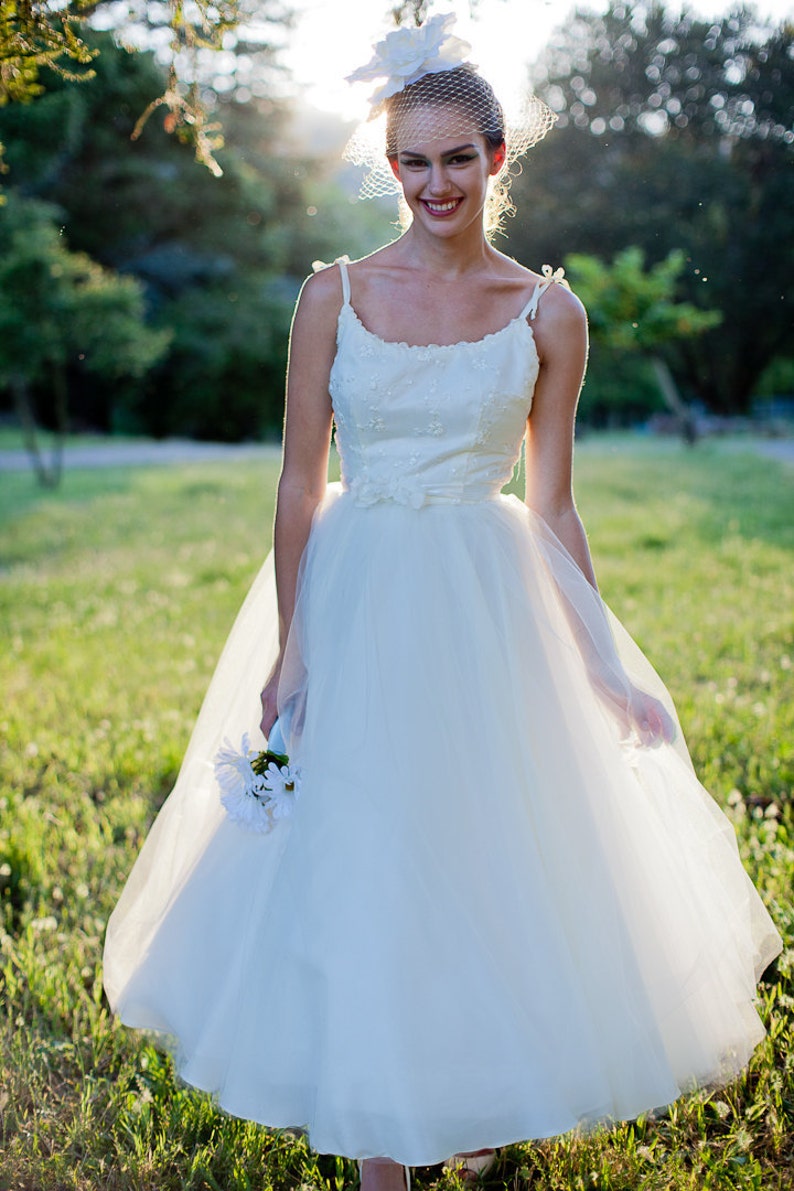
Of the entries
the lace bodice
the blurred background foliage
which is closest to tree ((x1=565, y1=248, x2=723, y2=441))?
the blurred background foliage

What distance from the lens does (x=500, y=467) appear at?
2.61m

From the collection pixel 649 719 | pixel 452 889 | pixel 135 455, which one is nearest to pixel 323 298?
pixel 649 719

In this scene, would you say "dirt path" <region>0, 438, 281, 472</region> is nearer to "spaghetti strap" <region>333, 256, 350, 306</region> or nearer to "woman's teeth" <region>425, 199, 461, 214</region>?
"spaghetti strap" <region>333, 256, 350, 306</region>

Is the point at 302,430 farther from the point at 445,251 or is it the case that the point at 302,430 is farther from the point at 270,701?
the point at 270,701

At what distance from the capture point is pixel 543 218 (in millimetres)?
30688

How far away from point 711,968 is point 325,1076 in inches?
37.6

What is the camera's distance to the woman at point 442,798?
2088 mm

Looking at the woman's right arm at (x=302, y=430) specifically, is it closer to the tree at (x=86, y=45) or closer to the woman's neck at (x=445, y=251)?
the woman's neck at (x=445, y=251)

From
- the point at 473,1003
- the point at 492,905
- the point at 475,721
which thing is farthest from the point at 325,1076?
the point at 475,721

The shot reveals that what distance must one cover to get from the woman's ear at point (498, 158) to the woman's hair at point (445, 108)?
0.04 m

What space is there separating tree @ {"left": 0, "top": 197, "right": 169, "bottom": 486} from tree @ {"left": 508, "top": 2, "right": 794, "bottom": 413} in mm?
12509

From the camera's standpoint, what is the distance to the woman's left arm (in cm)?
256

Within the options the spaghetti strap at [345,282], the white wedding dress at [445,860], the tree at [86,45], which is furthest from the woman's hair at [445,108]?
the tree at [86,45]

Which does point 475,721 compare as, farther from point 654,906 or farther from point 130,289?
point 130,289
